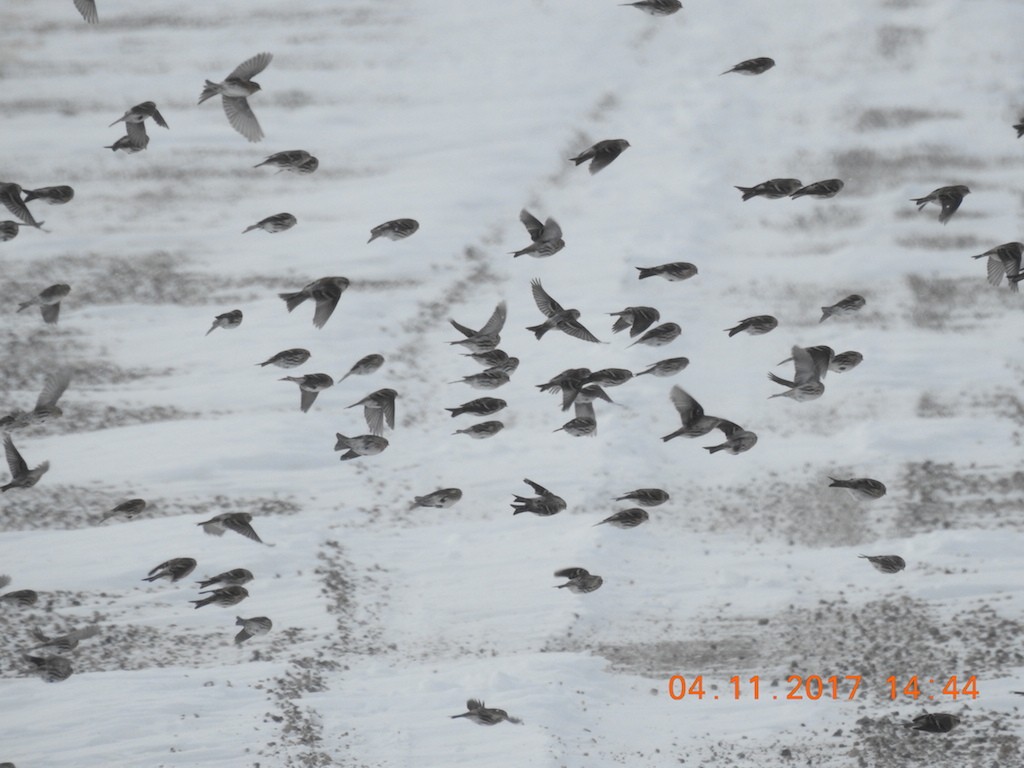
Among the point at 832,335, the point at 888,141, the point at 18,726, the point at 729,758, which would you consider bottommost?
the point at 729,758

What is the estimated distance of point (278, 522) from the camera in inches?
564

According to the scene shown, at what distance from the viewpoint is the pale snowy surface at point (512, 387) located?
37.9 feet

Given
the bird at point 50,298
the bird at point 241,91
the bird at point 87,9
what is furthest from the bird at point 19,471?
the bird at point 87,9

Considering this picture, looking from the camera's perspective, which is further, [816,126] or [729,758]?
[816,126]

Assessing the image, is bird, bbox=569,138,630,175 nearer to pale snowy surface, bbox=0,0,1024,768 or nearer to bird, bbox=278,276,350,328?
bird, bbox=278,276,350,328

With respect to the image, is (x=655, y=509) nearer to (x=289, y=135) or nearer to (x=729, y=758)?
(x=729, y=758)

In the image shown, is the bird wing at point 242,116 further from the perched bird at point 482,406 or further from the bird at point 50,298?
the perched bird at point 482,406

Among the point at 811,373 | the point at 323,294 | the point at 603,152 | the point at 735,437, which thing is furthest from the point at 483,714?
the point at 603,152

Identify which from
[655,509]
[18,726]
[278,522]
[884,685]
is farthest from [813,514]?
[18,726]

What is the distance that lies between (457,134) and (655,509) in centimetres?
1320

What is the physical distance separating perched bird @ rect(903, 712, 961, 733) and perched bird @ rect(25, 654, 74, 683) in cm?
795

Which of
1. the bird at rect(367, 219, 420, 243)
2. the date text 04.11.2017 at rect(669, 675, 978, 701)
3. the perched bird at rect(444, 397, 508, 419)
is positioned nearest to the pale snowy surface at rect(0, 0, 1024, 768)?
the date text 04.11.2017 at rect(669, 675, 978, 701)

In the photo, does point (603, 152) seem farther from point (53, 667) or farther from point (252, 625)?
point (53, 667)

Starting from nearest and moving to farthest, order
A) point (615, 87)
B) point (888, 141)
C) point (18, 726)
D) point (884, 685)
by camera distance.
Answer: point (18, 726) < point (884, 685) < point (888, 141) < point (615, 87)
